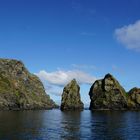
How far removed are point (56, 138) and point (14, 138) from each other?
36.3ft

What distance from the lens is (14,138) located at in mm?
80875

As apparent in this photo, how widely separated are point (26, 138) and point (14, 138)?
10.0 feet

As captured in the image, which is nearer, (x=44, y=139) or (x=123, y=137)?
(x=44, y=139)

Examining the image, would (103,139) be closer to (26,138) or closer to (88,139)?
(88,139)

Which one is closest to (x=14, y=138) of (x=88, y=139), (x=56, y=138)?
(x=56, y=138)

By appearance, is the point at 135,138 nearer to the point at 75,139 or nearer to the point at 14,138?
the point at 75,139

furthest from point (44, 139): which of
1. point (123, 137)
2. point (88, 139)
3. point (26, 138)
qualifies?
point (123, 137)

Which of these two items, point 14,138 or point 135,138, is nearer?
point 14,138

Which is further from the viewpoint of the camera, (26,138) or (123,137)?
(123,137)

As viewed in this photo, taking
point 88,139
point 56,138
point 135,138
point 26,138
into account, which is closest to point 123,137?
point 135,138

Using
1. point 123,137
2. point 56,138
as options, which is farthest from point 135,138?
point 56,138

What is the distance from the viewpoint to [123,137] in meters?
88.5

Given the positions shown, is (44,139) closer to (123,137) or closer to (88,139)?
(88,139)

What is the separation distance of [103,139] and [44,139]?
1463 centimetres
